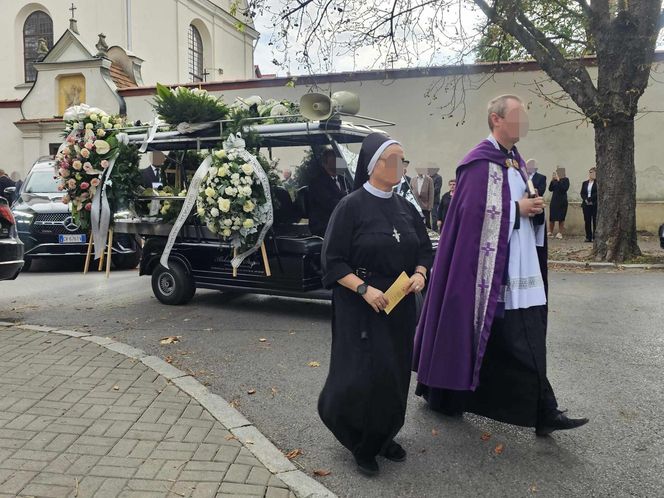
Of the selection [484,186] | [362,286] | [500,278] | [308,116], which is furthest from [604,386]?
[308,116]

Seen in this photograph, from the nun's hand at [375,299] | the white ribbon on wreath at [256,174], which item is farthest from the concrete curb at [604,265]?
the nun's hand at [375,299]

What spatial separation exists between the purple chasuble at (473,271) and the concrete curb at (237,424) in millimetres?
1043

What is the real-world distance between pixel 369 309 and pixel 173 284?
A: 17.9 feet

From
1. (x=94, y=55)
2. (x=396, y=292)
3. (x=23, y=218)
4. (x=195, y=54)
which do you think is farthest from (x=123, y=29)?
(x=396, y=292)

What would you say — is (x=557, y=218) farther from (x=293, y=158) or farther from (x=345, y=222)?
(x=345, y=222)

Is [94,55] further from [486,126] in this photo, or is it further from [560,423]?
[560,423]

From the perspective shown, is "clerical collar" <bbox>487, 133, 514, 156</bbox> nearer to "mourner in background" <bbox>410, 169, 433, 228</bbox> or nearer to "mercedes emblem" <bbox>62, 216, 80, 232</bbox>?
"mercedes emblem" <bbox>62, 216, 80, 232</bbox>

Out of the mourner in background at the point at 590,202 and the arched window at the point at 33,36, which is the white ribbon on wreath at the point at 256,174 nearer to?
the mourner in background at the point at 590,202

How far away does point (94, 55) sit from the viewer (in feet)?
79.2

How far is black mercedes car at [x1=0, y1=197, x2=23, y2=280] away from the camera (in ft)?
25.6

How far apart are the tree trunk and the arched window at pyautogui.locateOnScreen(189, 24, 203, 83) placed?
2558cm

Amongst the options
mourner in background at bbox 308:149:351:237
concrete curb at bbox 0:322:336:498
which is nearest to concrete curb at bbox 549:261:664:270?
mourner in background at bbox 308:149:351:237

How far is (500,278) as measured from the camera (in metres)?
3.93

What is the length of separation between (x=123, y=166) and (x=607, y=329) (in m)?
6.28
